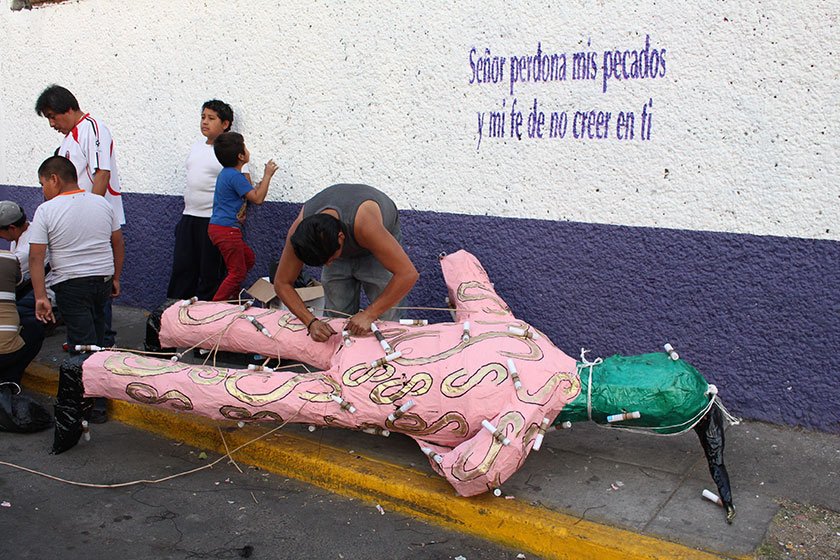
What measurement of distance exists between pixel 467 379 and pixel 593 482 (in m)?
0.84

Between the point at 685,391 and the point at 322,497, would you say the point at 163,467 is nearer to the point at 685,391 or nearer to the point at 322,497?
the point at 322,497

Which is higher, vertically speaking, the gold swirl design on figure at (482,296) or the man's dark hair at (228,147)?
the man's dark hair at (228,147)

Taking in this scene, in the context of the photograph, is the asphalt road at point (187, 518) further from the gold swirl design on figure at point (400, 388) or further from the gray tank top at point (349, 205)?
the gray tank top at point (349, 205)

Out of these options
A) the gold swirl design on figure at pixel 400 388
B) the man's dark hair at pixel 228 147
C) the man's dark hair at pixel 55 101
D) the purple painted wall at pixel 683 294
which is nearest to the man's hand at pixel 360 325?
the gold swirl design on figure at pixel 400 388

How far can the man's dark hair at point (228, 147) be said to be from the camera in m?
5.77

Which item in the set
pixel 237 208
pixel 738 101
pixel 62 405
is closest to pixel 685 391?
pixel 738 101

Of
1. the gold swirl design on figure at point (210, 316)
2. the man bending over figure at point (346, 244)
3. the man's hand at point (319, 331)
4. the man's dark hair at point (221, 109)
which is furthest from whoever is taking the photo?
the man's dark hair at point (221, 109)

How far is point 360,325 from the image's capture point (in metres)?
3.90

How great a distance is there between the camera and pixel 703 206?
4484mm

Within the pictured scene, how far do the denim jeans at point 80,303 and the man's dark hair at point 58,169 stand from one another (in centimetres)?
63

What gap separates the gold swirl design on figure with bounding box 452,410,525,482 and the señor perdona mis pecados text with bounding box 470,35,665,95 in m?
2.27

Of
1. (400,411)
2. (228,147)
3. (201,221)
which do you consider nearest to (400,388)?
(400,411)

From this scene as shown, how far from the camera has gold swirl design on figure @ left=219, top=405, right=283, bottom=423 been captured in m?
3.74

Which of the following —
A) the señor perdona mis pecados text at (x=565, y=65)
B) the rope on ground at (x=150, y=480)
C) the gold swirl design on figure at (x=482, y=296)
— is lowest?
the rope on ground at (x=150, y=480)
